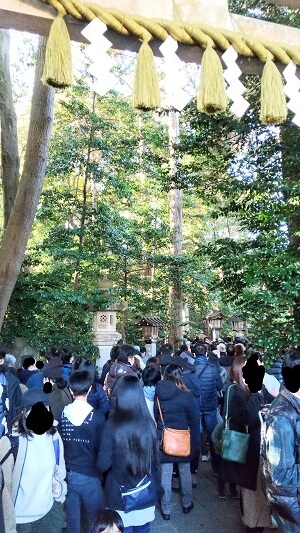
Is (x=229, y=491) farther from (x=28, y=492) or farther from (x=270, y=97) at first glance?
(x=270, y=97)

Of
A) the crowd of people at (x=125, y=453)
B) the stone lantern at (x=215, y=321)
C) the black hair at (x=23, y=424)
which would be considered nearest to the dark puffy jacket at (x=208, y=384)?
the crowd of people at (x=125, y=453)

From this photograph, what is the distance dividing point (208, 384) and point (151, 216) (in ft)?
28.1

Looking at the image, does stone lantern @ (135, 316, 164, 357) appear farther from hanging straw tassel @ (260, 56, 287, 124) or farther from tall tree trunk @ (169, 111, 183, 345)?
hanging straw tassel @ (260, 56, 287, 124)

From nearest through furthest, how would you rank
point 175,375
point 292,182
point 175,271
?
point 175,375 → point 292,182 → point 175,271

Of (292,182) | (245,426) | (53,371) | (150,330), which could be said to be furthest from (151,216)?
(245,426)

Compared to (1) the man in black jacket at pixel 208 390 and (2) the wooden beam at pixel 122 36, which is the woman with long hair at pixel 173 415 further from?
(2) the wooden beam at pixel 122 36

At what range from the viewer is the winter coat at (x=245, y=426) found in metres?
3.22

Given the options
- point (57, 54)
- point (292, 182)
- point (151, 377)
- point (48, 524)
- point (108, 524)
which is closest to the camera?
point (108, 524)

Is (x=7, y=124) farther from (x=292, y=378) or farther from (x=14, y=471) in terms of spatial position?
(x=292, y=378)

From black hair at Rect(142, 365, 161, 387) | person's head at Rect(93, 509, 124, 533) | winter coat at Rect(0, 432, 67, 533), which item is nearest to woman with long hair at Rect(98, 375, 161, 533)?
winter coat at Rect(0, 432, 67, 533)

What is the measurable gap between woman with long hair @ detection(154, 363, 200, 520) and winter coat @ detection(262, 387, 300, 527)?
1.55m

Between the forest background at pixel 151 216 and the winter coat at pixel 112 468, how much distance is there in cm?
250

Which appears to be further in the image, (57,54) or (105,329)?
(105,329)

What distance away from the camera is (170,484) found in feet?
13.1
